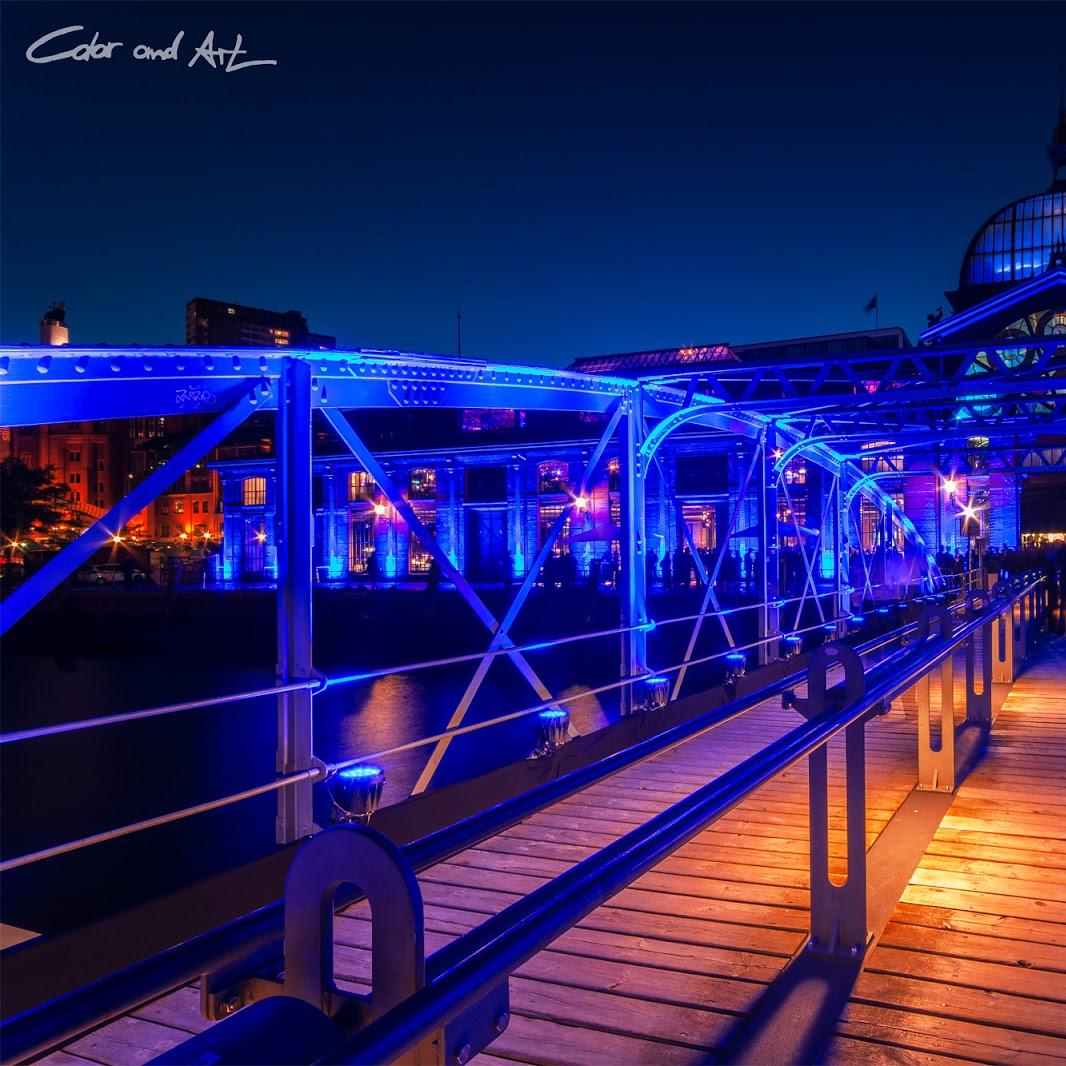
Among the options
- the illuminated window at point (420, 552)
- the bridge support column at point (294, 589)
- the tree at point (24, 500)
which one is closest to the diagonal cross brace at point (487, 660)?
the bridge support column at point (294, 589)

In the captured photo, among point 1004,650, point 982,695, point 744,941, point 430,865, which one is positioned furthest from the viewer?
point 1004,650

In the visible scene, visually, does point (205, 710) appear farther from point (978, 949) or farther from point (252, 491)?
point (978, 949)

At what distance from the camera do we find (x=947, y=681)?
539cm

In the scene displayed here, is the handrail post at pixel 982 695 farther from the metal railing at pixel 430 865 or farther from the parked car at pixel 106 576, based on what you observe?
the parked car at pixel 106 576

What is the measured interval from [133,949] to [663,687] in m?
5.23

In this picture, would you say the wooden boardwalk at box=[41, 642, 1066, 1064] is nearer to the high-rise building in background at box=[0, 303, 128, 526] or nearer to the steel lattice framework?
the steel lattice framework

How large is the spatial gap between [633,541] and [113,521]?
Answer: 18.8ft

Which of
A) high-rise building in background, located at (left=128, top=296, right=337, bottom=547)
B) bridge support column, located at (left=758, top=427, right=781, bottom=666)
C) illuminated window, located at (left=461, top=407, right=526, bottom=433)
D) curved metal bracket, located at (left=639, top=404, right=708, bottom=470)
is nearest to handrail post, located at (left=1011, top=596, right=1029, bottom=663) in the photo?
bridge support column, located at (left=758, top=427, right=781, bottom=666)

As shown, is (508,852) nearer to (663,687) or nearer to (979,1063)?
(979,1063)

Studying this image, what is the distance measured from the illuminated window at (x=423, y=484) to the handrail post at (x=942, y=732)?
45.9m

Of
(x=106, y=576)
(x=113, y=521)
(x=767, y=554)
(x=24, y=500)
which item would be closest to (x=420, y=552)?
(x=106, y=576)

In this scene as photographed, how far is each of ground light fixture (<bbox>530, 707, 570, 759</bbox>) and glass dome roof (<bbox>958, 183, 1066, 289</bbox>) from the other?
149 feet

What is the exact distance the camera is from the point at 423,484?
52219 millimetres

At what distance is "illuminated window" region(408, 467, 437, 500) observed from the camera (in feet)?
168
